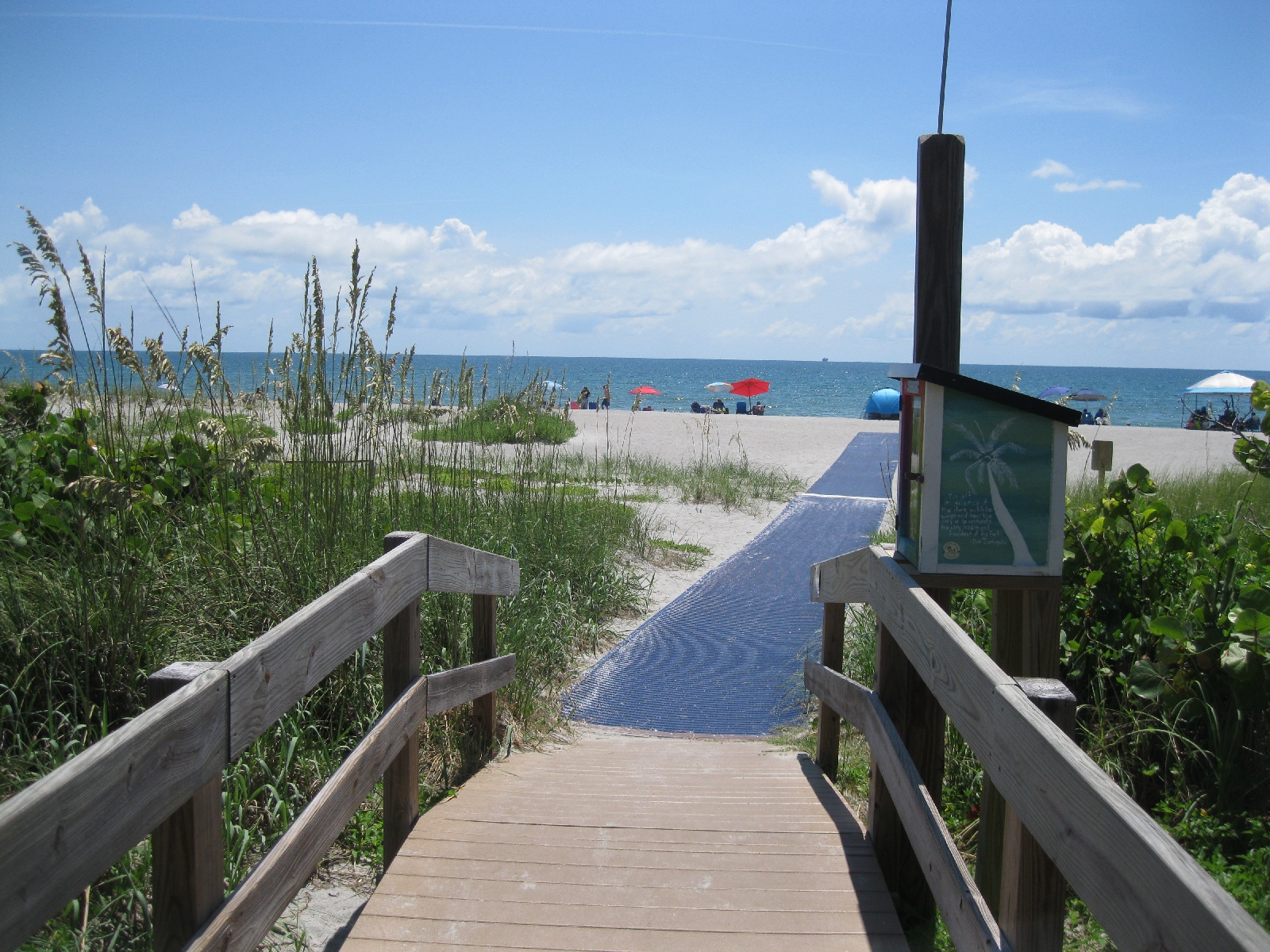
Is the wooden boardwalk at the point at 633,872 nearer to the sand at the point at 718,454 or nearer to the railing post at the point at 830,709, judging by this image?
the railing post at the point at 830,709

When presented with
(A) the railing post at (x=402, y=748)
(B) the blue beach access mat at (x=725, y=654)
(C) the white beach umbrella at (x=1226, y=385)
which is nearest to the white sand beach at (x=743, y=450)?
(B) the blue beach access mat at (x=725, y=654)

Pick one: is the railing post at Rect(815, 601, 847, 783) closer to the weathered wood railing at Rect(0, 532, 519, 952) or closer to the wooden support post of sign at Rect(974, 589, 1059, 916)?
the wooden support post of sign at Rect(974, 589, 1059, 916)

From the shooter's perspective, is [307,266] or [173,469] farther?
[173,469]

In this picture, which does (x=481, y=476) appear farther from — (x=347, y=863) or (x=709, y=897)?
(x=709, y=897)

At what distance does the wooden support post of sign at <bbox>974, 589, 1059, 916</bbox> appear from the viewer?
2514 millimetres

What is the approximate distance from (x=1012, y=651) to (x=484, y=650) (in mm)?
2023

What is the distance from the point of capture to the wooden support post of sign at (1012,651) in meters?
2.51

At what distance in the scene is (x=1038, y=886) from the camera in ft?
5.52

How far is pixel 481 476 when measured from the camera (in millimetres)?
6539

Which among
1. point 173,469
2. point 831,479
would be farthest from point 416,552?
point 831,479

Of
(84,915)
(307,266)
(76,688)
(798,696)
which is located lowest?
(798,696)

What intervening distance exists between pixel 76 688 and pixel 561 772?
175cm

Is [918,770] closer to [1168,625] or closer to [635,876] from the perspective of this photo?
[635,876]

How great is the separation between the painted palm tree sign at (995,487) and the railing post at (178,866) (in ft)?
6.79
